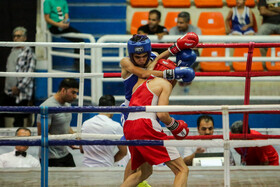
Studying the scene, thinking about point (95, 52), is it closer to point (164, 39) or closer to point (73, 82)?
point (164, 39)

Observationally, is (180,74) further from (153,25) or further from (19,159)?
(153,25)

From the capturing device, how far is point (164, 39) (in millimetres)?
6219

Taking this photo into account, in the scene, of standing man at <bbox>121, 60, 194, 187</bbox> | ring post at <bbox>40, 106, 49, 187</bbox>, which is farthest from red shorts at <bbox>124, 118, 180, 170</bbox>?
ring post at <bbox>40, 106, 49, 187</bbox>

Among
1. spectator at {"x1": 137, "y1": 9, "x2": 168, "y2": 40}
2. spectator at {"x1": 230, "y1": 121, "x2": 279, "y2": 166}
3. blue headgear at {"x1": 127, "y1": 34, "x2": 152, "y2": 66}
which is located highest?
spectator at {"x1": 137, "y1": 9, "x2": 168, "y2": 40}

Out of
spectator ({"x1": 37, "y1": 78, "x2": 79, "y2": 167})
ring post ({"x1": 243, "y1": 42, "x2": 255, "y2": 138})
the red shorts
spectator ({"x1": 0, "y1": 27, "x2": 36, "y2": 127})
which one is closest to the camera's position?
the red shorts

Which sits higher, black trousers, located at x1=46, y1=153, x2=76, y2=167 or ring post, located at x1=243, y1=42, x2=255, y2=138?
ring post, located at x1=243, y1=42, x2=255, y2=138

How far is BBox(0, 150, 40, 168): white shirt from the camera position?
18.0 ft

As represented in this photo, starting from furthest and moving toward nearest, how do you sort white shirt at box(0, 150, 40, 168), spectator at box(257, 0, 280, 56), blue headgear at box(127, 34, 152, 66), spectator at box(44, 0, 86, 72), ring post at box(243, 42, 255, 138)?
spectator at box(257, 0, 280, 56), spectator at box(44, 0, 86, 72), white shirt at box(0, 150, 40, 168), ring post at box(243, 42, 255, 138), blue headgear at box(127, 34, 152, 66)

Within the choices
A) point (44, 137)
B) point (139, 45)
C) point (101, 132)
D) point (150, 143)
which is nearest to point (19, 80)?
point (101, 132)

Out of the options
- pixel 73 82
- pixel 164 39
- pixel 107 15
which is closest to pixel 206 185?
pixel 73 82

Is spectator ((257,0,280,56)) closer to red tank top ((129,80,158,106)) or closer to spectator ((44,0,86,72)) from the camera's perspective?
spectator ((44,0,86,72))

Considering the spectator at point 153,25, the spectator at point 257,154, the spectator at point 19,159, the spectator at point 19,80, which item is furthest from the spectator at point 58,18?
the spectator at point 257,154

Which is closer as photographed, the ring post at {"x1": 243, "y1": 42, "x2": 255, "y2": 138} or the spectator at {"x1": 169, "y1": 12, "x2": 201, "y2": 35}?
the ring post at {"x1": 243, "y1": 42, "x2": 255, "y2": 138}

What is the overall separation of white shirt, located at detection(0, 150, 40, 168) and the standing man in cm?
182
